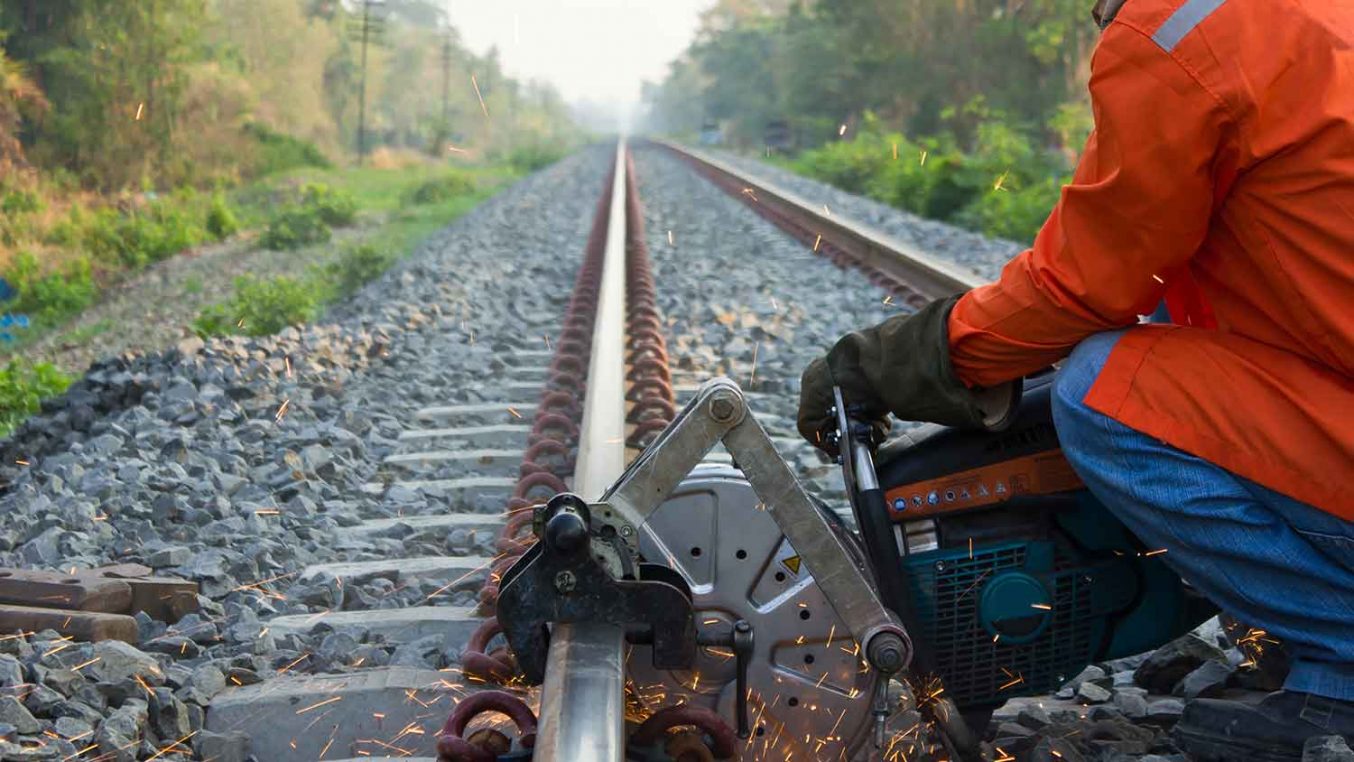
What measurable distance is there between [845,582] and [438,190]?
2277 cm

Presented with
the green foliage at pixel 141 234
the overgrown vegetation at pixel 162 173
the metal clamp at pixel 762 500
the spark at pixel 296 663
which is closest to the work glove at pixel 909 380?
the metal clamp at pixel 762 500

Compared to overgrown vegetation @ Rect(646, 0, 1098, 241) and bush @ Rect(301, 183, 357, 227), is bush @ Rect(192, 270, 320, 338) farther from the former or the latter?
bush @ Rect(301, 183, 357, 227)

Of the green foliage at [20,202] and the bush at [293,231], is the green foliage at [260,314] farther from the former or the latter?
the bush at [293,231]

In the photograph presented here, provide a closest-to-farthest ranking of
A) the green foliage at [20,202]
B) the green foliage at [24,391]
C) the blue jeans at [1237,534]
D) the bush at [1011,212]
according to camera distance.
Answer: the blue jeans at [1237,534]
the green foliage at [24,391]
the bush at [1011,212]
the green foliage at [20,202]

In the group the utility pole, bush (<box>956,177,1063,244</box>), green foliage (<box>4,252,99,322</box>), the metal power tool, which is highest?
the utility pole

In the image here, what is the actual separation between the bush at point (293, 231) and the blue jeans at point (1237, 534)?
1589 cm

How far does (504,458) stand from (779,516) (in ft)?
8.07

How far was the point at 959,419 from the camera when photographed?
7.66 feet

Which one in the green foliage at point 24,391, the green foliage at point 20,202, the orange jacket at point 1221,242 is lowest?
the green foliage at point 24,391

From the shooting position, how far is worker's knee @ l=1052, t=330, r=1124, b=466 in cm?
218

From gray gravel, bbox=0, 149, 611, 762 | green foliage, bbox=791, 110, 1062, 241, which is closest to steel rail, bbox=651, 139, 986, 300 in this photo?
green foliage, bbox=791, 110, 1062, 241

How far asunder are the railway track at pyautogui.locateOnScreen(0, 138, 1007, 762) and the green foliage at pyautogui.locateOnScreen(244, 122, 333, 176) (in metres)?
21.2

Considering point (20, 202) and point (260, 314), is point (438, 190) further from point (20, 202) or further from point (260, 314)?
point (260, 314)

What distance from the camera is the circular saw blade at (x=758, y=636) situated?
2367 mm
